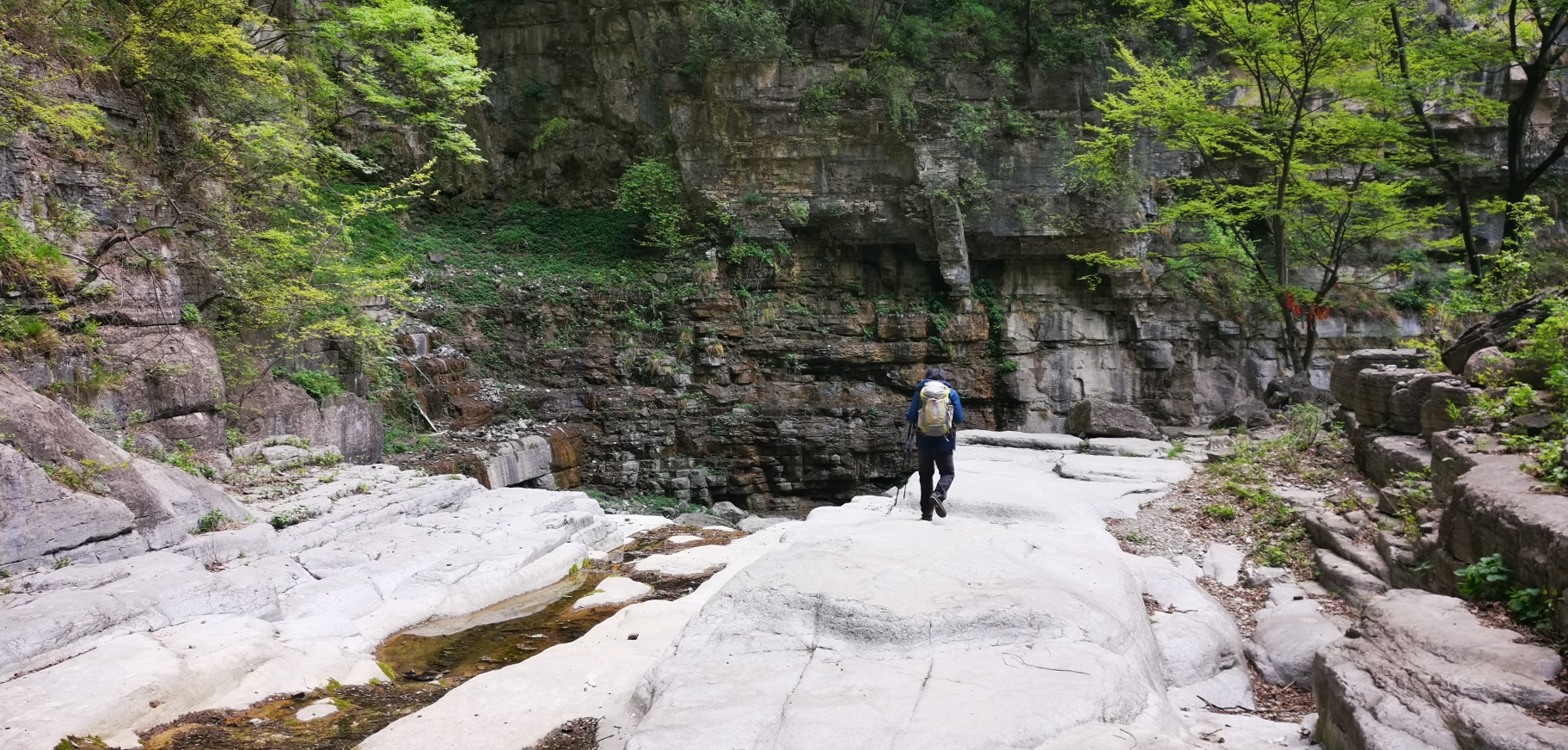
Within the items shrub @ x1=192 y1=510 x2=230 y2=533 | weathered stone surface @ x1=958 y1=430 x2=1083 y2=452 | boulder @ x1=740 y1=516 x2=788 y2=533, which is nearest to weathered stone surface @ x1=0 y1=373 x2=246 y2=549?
shrub @ x1=192 y1=510 x2=230 y2=533

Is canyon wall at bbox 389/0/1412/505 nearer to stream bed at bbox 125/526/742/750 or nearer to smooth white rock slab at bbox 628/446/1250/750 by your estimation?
stream bed at bbox 125/526/742/750

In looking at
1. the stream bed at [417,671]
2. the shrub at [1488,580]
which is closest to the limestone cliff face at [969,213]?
the stream bed at [417,671]

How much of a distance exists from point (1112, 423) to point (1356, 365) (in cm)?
445

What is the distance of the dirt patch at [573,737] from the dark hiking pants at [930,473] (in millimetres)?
3587

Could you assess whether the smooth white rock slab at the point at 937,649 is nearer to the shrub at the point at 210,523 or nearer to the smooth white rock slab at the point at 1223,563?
the smooth white rock slab at the point at 1223,563

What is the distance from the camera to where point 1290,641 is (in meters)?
4.99

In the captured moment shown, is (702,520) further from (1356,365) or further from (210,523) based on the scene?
(1356,365)

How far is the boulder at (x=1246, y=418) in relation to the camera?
1267 cm

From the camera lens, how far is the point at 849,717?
3590 mm

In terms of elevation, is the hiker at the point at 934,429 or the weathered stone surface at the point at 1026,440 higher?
the hiker at the point at 934,429

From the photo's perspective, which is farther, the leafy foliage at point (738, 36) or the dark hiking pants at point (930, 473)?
the leafy foliage at point (738, 36)

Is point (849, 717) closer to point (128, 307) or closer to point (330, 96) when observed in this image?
point (128, 307)

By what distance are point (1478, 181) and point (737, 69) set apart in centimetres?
1993

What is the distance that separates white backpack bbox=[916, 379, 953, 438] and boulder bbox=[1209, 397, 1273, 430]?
27.3 ft
